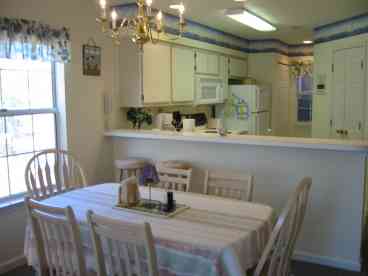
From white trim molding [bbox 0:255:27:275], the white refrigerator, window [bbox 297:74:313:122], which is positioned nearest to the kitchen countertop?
white trim molding [bbox 0:255:27:275]

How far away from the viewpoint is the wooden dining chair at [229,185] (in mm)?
2801

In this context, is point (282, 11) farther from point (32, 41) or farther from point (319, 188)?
point (32, 41)

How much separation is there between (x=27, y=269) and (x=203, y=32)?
12.6 feet

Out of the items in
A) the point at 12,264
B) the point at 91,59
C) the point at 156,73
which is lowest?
the point at 12,264

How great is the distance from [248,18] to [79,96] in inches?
90.9

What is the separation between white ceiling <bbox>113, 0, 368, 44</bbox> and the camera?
4215 mm

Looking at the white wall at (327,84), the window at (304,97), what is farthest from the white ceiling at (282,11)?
the window at (304,97)

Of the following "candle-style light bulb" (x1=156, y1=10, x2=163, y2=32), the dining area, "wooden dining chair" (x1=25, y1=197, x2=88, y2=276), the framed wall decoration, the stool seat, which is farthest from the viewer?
the framed wall decoration

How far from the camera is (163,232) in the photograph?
2092 mm

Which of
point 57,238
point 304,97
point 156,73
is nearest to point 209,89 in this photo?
point 156,73

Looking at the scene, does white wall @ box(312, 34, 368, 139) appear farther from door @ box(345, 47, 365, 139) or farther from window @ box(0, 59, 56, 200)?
window @ box(0, 59, 56, 200)

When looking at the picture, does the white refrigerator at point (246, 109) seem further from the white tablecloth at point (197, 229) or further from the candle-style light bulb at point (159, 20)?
the candle-style light bulb at point (159, 20)

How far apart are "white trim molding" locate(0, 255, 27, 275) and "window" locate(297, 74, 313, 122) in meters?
6.53

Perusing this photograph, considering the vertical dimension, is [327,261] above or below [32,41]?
below
